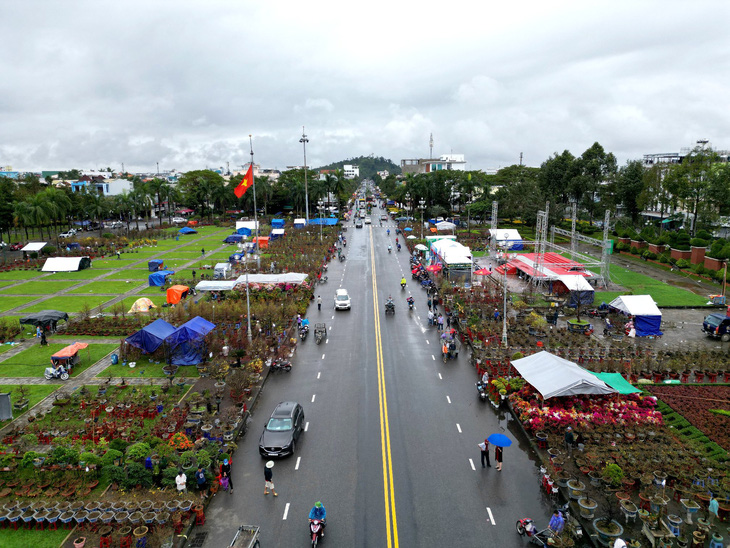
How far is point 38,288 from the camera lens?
4322 cm

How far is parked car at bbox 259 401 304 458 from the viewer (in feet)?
54.3

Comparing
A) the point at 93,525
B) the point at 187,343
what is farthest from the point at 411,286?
the point at 93,525

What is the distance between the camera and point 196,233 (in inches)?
3280

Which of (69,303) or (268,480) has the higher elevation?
(69,303)


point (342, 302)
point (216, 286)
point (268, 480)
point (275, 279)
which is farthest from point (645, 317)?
point (216, 286)

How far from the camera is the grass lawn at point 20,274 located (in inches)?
1891

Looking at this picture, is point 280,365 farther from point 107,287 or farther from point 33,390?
point 107,287

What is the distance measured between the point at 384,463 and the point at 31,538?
10.6 m

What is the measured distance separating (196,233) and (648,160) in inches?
5685

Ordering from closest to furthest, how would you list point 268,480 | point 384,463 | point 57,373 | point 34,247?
point 268,480
point 384,463
point 57,373
point 34,247

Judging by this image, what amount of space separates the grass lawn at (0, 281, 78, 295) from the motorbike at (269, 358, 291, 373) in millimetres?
28670

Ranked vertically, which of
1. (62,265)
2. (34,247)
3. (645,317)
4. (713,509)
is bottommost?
(713,509)

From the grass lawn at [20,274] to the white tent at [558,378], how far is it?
166 ft

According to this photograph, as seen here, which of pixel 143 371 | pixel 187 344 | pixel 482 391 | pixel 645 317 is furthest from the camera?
pixel 645 317
